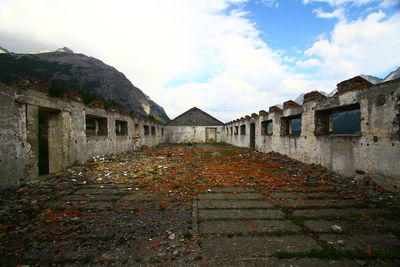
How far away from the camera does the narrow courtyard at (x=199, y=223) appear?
1.96 metres

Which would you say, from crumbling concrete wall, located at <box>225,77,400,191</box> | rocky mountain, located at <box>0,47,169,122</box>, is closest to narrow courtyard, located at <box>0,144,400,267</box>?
crumbling concrete wall, located at <box>225,77,400,191</box>

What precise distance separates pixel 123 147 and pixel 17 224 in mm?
8180

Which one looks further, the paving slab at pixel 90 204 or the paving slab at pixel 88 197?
the paving slab at pixel 88 197

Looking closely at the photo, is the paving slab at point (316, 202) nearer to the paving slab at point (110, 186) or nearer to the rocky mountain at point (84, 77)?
the paving slab at point (110, 186)

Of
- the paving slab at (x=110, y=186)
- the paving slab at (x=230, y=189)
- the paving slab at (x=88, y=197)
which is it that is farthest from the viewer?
the paving slab at (x=110, y=186)

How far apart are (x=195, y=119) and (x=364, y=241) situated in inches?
963

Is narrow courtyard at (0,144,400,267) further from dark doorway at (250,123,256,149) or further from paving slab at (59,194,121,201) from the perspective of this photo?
dark doorway at (250,123,256,149)

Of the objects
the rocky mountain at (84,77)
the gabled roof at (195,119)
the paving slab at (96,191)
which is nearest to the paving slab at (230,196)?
the paving slab at (96,191)

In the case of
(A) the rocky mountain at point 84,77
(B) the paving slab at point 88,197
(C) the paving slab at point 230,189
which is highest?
(A) the rocky mountain at point 84,77

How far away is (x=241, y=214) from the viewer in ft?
9.84

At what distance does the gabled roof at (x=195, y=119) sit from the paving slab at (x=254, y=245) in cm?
2358

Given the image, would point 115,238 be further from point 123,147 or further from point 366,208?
point 123,147

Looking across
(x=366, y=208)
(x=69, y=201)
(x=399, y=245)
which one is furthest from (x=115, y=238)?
(x=366, y=208)

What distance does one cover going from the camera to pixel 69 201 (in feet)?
11.7
